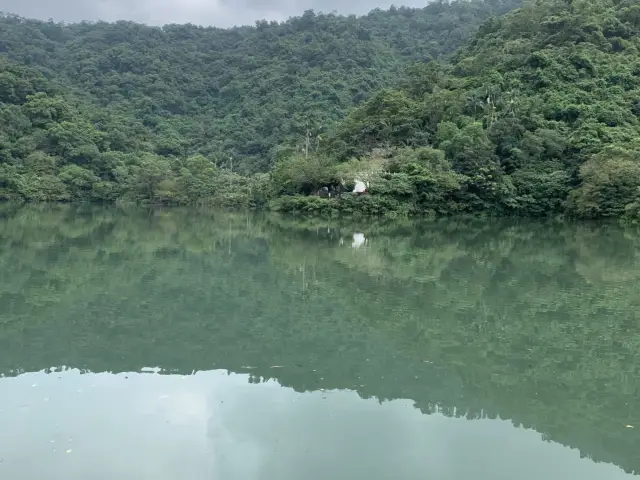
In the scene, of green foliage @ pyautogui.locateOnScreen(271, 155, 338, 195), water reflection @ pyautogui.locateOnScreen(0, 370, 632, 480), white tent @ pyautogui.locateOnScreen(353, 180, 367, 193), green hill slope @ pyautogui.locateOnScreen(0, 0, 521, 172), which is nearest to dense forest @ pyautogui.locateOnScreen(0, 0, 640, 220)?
green foliage @ pyautogui.locateOnScreen(271, 155, 338, 195)

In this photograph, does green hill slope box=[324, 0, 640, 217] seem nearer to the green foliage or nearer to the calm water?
the green foliage

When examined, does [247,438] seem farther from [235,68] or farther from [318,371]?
[235,68]

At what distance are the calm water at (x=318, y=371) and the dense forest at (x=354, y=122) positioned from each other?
19256mm

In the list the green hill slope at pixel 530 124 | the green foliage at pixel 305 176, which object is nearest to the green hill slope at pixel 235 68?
the green hill slope at pixel 530 124

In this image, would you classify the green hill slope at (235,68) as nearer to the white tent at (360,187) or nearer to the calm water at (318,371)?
the white tent at (360,187)

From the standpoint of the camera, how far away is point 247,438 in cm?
512

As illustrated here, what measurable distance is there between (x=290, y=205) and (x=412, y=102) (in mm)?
11831

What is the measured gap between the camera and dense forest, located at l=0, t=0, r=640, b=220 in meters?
32.7

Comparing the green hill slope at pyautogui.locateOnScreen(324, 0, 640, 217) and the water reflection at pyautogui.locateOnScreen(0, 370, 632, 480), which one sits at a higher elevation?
the green hill slope at pyautogui.locateOnScreen(324, 0, 640, 217)

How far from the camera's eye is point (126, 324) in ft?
28.4

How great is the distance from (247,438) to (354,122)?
35.5 m

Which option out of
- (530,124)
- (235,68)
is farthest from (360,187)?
(235,68)

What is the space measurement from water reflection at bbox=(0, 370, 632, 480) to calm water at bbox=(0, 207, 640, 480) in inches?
0.8

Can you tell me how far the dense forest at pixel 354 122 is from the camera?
32.7 m
